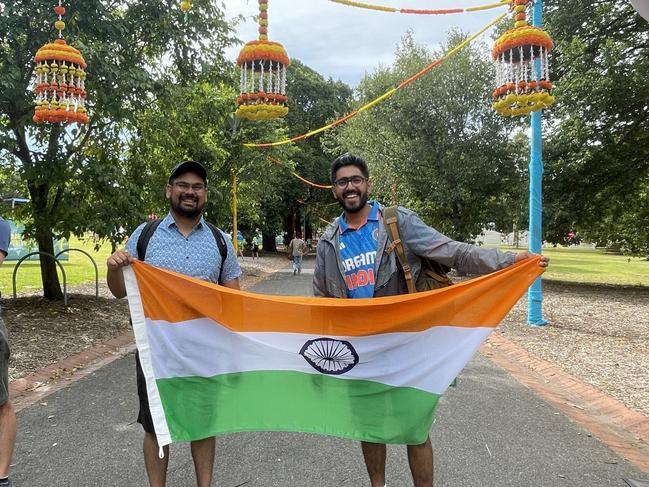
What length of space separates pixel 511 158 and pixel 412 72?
208 inches

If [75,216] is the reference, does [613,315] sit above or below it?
below

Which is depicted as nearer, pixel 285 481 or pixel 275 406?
pixel 275 406

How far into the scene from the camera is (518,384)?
6031 mm

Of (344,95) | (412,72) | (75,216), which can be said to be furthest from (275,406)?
(344,95)

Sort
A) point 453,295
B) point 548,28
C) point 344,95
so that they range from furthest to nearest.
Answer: point 344,95, point 548,28, point 453,295

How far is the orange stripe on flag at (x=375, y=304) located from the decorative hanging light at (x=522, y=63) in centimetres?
284

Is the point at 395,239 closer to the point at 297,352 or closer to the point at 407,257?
the point at 407,257

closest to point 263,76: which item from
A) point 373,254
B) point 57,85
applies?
point 57,85

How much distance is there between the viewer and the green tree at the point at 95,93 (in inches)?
312

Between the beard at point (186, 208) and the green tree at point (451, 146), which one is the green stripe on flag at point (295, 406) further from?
the green tree at point (451, 146)

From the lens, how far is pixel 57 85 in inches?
225

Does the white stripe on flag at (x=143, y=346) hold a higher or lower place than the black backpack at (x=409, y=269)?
lower

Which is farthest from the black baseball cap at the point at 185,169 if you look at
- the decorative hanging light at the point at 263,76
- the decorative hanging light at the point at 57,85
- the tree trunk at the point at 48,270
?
the tree trunk at the point at 48,270

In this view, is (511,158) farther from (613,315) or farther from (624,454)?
(624,454)
